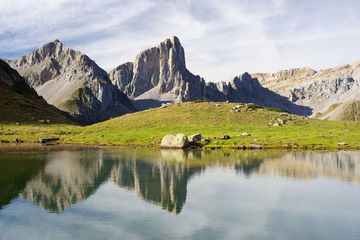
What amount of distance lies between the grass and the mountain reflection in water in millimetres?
19385

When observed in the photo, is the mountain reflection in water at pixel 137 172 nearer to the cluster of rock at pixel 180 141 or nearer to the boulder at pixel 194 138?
the cluster of rock at pixel 180 141

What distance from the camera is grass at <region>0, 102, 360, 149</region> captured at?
287ft

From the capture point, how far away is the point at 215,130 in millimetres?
104375

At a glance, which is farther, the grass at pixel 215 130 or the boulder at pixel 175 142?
the grass at pixel 215 130

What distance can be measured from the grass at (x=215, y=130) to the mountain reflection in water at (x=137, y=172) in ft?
63.6

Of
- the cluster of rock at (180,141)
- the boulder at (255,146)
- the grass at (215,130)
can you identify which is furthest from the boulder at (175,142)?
the boulder at (255,146)

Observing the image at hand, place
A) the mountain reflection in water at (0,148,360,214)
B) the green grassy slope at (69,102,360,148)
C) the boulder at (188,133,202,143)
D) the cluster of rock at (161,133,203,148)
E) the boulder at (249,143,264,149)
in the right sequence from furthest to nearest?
the green grassy slope at (69,102,360,148), the boulder at (188,133,202,143), the cluster of rock at (161,133,203,148), the boulder at (249,143,264,149), the mountain reflection in water at (0,148,360,214)

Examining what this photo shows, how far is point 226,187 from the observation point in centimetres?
3953

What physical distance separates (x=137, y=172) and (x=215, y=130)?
191 ft

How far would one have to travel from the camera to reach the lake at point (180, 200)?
24391 mm

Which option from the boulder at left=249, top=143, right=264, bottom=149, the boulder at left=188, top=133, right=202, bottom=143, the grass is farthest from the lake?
the grass

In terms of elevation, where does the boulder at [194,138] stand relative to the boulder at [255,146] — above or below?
above

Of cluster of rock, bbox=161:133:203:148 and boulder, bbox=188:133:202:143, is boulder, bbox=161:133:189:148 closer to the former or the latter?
cluster of rock, bbox=161:133:203:148

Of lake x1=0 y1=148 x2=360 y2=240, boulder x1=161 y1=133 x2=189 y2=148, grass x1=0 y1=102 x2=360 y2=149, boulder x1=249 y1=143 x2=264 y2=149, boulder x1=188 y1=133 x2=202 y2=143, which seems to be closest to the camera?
lake x1=0 y1=148 x2=360 y2=240
